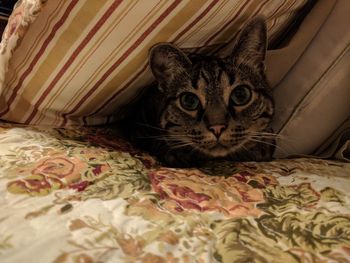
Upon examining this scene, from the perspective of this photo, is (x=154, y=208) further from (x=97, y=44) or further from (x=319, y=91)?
(x=319, y=91)

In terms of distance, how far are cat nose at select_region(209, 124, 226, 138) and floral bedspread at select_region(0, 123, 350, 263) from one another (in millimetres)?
108

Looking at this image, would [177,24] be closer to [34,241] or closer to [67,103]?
[67,103]

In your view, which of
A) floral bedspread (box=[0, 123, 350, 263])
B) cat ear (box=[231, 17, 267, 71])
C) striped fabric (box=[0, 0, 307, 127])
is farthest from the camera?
cat ear (box=[231, 17, 267, 71])

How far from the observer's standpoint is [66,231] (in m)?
0.51

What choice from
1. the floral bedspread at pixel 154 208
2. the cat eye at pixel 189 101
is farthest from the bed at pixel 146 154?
the cat eye at pixel 189 101

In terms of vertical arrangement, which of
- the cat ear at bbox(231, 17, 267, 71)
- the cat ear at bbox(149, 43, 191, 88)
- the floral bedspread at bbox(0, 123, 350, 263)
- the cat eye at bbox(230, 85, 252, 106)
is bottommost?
the floral bedspread at bbox(0, 123, 350, 263)

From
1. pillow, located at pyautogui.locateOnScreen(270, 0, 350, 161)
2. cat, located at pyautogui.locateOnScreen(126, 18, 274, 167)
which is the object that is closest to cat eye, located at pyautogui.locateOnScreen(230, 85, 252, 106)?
cat, located at pyautogui.locateOnScreen(126, 18, 274, 167)

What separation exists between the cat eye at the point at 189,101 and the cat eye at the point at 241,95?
0.10 m

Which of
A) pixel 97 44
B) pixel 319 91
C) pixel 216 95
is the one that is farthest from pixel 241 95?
pixel 97 44

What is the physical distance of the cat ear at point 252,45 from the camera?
966 mm

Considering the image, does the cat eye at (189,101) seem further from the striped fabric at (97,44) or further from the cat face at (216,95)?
the striped fabric at (97,44)

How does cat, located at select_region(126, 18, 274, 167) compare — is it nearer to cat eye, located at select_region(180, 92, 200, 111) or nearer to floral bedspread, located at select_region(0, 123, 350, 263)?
cat eye, located at select_region(180, 92, 200, 111)

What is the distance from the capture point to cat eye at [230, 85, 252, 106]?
1.02 meters

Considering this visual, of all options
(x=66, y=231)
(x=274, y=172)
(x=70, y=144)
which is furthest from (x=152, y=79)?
Result: (x=66, y=231)
